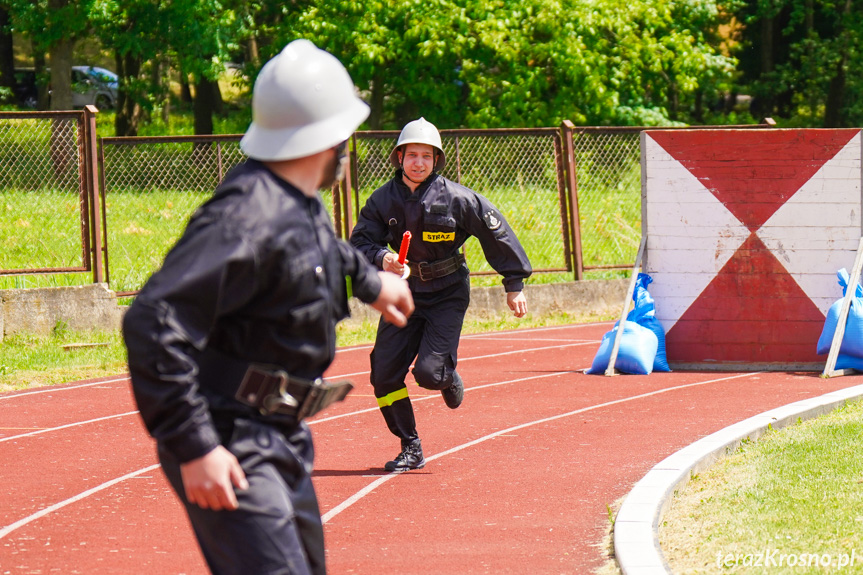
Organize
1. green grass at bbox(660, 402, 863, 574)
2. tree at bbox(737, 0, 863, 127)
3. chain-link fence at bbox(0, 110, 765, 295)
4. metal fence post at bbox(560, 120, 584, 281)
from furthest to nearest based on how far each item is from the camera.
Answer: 1. tree at bbox(737, 0, 863, 127)
2. metal fence post at bbox(560, 120, 584, 281)
3. chain-link fence at bbox(0, 110, 765, 295)
4. green grass at bbox(660, 402, 863, 574)

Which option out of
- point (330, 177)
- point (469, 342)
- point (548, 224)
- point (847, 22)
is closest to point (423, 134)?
point (330, 177)

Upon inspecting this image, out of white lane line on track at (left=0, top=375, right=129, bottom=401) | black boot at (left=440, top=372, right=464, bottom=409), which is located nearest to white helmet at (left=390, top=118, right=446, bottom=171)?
black boot at (left=440, top=372, right=464, bottom=409)

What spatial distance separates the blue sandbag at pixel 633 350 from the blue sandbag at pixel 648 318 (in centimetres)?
7

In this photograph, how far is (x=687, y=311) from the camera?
1147 cm

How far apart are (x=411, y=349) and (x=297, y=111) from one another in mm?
4451

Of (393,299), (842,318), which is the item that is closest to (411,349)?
(393,299)

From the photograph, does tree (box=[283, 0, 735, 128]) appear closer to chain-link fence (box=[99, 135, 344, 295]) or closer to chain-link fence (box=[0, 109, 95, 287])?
chain-link fence (box=[99, 135, 344, 295])

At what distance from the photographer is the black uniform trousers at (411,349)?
23.9ft

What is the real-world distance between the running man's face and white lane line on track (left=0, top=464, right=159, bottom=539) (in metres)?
2.42

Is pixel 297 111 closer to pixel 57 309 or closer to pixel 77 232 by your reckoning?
pixel 57 309

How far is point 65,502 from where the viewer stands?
22.1 ft

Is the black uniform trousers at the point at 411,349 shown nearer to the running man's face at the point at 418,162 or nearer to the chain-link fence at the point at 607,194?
the running man's face at the point at 418,162

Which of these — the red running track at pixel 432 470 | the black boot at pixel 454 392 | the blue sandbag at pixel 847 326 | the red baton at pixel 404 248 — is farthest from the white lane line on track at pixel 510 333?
A: the red baton at pixel 404 248

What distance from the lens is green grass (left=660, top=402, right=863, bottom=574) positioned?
498 cm
